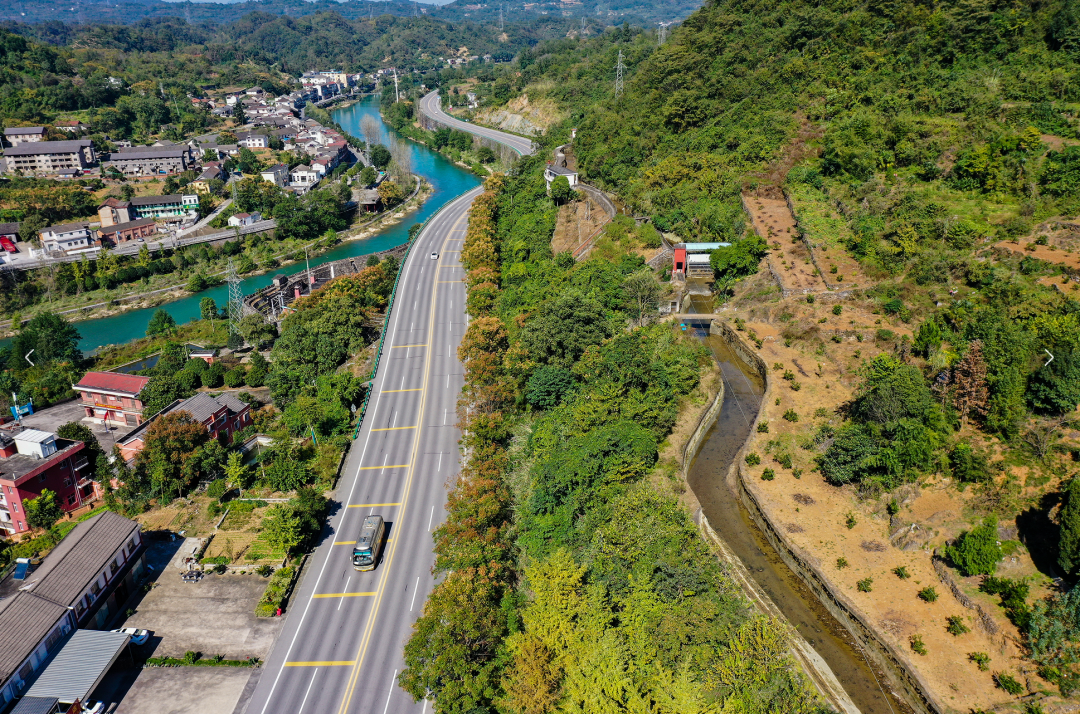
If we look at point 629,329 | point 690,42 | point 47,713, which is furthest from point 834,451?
point 690,42

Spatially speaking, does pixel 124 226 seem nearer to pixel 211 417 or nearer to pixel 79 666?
pixel 211 417

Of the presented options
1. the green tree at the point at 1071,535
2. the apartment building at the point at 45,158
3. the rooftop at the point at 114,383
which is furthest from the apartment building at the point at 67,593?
the apartment building at the point at 45,158

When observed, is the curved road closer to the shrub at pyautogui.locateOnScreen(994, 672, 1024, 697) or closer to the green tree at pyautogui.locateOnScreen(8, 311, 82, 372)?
the shrub at pyautogui.locateOnScreen(994, 672, 1024, 697)

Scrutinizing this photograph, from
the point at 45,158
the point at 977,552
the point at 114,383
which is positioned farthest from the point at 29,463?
the point at 45,158

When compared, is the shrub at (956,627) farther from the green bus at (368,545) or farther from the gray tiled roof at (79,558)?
the gray tiled roof at (79,558)

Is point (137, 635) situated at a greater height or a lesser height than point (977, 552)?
lesser

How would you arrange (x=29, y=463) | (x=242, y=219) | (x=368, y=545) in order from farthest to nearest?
(x=242, y=219), (x=29, y=463), (x=368, y=545)

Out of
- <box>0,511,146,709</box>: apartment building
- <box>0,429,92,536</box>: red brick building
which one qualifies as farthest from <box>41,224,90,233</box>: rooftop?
<box>0,511,146,709</box>: apartment building
